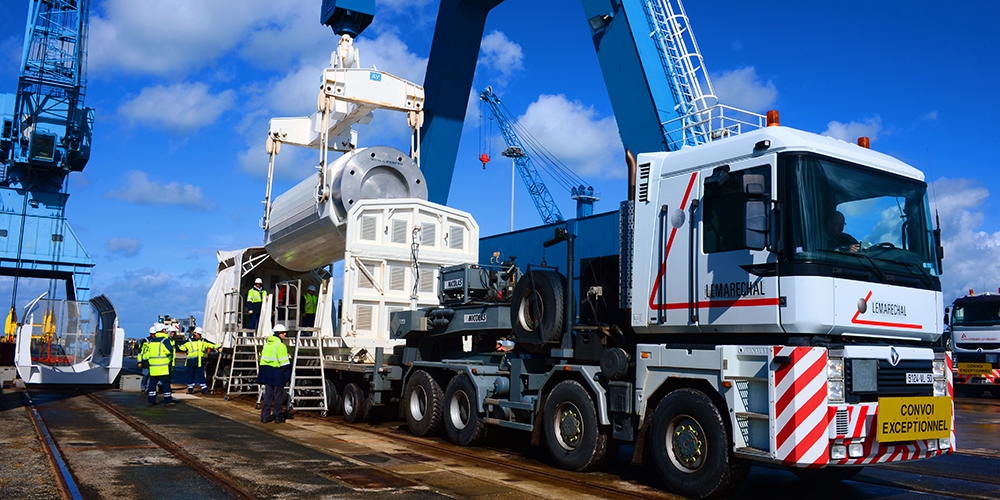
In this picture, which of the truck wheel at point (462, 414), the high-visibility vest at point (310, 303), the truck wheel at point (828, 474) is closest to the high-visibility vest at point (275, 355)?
the high-visibility vest at point (310, 303)

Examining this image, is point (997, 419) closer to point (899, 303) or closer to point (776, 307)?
point (899, 303)

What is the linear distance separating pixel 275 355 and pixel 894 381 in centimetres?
884

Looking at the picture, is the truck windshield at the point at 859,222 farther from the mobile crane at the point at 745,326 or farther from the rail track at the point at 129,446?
the rail track at the point at 129,446

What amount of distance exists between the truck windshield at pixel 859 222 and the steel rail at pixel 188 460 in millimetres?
4748

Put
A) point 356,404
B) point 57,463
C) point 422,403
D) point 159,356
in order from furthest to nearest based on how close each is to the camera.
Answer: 1. point 159,356
2. point 356,404
3. point 422,403
4. point 57,463

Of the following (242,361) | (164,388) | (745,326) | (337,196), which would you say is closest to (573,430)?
(745,326)

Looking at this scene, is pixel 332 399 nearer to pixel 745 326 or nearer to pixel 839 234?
pixel 745 326

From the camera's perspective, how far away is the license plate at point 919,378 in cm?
655

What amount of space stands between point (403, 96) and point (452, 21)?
5659 millimetres

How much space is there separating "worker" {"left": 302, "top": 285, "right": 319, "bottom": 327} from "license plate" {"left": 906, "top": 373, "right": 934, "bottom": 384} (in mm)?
11066

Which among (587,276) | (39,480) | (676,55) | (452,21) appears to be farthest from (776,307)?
(452,21)

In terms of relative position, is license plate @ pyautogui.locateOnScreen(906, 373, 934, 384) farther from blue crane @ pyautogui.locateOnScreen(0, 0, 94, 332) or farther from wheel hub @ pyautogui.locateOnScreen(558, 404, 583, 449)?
blue crane @ pyautogui.locateOnScreen(0, 0, 94, 332)

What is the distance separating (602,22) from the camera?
15.4 metres

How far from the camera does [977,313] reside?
2147 cm
